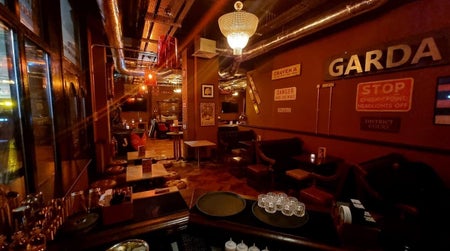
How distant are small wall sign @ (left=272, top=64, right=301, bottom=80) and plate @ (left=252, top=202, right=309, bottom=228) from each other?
13.6 feet

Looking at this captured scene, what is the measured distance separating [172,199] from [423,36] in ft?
12.3

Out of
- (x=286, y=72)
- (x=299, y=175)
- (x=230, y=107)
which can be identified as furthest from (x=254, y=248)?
(x=230, y=107)

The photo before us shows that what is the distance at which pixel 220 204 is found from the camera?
4.22ft

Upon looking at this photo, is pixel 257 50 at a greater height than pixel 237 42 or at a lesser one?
greater

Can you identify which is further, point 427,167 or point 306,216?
point 427,167

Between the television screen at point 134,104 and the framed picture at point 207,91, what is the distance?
8.00m

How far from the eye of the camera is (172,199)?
133cm

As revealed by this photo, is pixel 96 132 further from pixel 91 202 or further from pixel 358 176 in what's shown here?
pixel 358 176

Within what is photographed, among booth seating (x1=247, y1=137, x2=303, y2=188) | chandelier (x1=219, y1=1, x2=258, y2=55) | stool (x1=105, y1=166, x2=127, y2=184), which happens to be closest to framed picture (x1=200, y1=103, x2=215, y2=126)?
booth seating (x1=247, y1=137, x2=303, y2=188)

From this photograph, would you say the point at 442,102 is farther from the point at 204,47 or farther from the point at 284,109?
the point at 204,47

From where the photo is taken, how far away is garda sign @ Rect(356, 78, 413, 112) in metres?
2.89

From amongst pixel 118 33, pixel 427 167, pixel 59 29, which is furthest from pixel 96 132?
pixel 427 167

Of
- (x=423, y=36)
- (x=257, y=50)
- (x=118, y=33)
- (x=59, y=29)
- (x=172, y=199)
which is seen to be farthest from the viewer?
(x=257, y=50)

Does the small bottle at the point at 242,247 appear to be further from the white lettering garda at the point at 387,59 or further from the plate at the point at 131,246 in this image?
the white lettering garda at the point at 387,59
